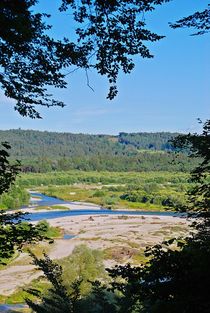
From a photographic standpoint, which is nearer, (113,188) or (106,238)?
(106,238)

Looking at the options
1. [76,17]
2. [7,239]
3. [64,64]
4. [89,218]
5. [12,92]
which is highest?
[76,17]

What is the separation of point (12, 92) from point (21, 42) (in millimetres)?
810

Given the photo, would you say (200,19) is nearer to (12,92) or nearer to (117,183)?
(12,92)

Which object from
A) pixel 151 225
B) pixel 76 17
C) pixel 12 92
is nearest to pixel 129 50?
pixel 76 17

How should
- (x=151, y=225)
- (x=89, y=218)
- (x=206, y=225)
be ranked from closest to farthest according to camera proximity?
1. (x=206, y=225)
2. (x=151, y=225)
3. (x=89, y=218)

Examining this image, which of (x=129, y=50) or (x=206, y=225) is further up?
(x=129, y=50)

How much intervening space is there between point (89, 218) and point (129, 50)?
8168 cm

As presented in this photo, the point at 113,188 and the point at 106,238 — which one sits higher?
the point at 113,188

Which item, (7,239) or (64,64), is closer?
(64,64)

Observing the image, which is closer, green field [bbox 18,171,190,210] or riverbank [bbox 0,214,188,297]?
riverbank [bbox 0,214,188,297]

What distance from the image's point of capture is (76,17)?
4.93 meters

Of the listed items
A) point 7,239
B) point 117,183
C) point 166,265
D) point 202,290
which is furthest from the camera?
point 117,183

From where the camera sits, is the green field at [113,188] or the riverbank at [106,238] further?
the green field at [113,188]

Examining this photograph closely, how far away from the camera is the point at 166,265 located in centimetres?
546
